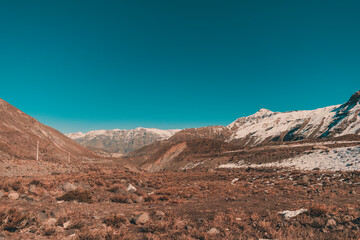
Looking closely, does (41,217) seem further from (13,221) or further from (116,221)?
(116,221)

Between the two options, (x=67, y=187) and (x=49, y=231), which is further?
(x=67, y=187)

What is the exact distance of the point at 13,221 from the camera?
21.5ft

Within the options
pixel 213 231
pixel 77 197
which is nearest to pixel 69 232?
pixel 213 231

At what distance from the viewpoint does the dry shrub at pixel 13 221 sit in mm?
6426

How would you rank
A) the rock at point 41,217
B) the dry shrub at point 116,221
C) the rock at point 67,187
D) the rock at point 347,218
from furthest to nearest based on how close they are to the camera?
the rock at point 67,187 → the dry shrub at point 116,221 → the rock at point 41,217 → the rock at point 347,218

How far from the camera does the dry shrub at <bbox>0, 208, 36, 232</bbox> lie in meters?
6.43

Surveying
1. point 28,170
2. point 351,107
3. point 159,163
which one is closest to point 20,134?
point 159,163

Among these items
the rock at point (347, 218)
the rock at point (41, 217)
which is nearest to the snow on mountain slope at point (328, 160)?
the rock at point (347, 218)

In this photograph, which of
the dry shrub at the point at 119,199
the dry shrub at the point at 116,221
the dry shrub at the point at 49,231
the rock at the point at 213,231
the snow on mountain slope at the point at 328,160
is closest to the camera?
the dry shrub at the point at 49,231

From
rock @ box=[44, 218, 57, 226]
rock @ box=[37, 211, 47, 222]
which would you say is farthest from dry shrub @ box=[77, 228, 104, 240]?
rock @ box=[37, 211, 47, 222]

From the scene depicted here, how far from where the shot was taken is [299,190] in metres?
14.8

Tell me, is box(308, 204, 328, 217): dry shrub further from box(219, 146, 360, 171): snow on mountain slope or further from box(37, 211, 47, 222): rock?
box(219, 146, 360, 171): snow on mountain slope

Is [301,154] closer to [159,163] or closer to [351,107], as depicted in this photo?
[159,163]

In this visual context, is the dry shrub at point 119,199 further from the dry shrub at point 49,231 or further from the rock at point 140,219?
the dry shrub at point 49,231
